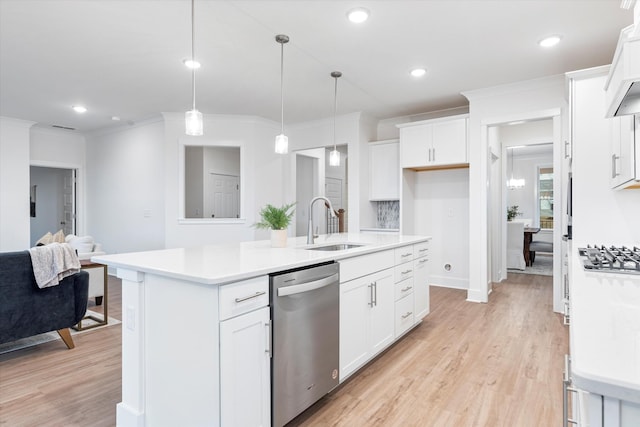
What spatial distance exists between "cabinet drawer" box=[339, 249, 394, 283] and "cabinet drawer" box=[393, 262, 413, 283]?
0.38 ft

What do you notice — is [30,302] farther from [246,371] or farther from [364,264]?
[364,264]

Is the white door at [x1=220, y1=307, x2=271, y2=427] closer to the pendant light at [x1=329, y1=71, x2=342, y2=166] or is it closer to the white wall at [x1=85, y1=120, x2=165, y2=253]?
the pendant light at [x1=329, y1=71, x2=342, y2=166]

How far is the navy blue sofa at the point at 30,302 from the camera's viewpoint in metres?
2.61

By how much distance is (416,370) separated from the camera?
251 cm

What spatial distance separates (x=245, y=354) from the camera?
5.04 ft

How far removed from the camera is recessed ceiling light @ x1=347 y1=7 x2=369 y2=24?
8.53ft

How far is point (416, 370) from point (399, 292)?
61 centimetres

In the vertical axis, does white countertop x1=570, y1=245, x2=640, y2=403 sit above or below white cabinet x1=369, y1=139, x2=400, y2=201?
below

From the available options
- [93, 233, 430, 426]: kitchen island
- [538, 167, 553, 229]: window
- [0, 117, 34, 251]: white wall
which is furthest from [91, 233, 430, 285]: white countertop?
[538, 167, 553, 229]: window

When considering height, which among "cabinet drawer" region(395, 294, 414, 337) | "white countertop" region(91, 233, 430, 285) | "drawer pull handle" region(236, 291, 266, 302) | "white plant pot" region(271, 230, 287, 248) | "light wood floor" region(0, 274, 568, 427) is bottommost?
"light wood floor" region(0, 274, 568, 427)

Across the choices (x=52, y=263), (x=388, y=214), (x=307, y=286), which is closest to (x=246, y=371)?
(x=307, y=286)

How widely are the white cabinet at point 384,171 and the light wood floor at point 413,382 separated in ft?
7.80

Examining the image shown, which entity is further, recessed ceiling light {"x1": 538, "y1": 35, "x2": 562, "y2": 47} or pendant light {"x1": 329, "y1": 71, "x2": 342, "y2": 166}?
pendant light {"x1": 329, "y1": 71, "x2": 342, "y2": 166}

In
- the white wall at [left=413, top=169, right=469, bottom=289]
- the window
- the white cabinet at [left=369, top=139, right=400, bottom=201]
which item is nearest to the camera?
the white wall at [left=413, top=169, right=469, bottom=289]
